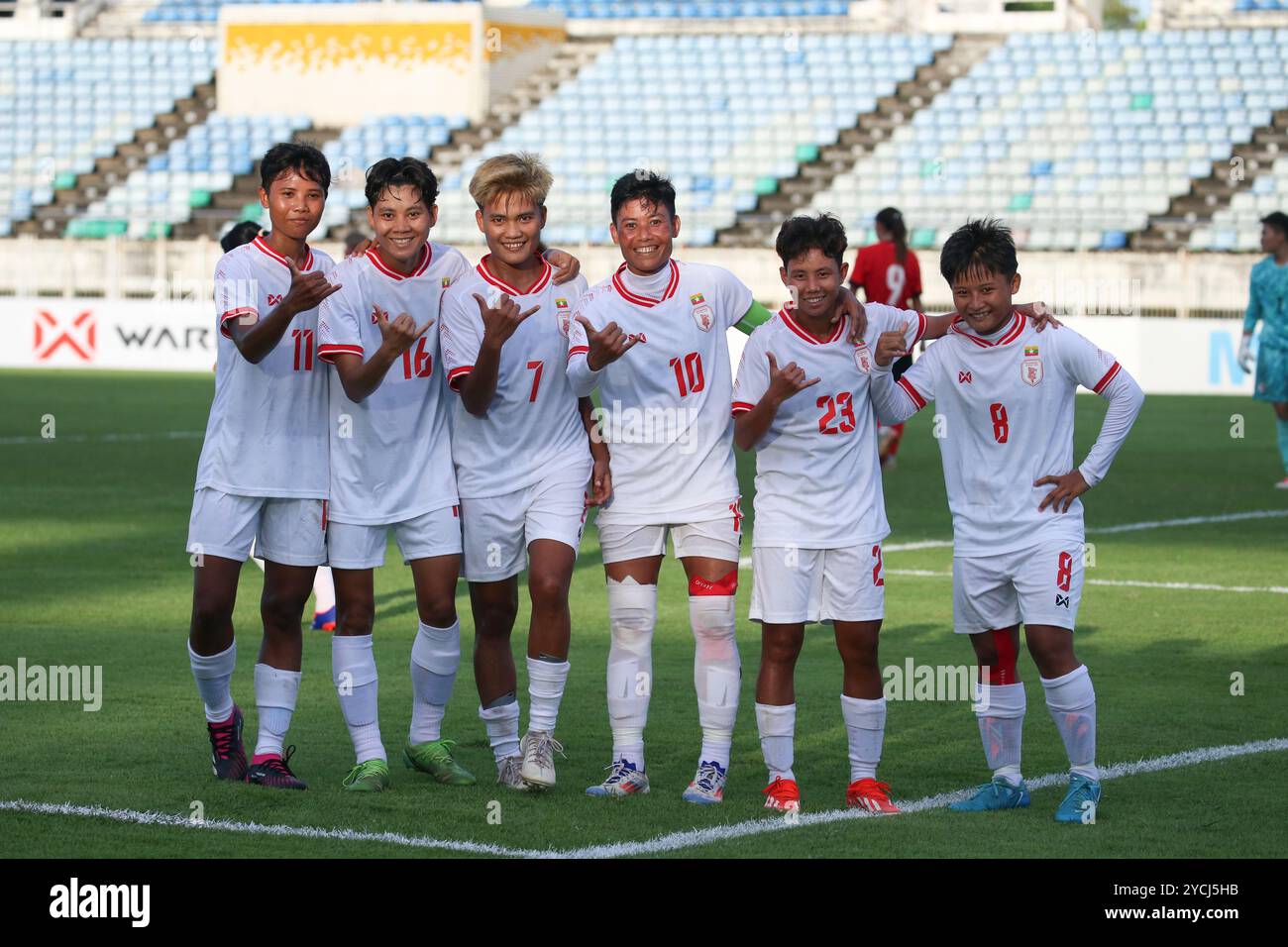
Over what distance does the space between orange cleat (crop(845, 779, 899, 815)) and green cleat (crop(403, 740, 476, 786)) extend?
1216 millimetres

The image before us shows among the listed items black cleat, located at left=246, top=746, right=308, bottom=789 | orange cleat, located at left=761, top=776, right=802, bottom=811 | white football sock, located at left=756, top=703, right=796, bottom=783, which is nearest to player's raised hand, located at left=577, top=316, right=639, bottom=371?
white football sock, located at left=756, top=703, right=796, bottom=783

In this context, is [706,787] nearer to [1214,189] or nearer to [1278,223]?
Answer: [1278,223]

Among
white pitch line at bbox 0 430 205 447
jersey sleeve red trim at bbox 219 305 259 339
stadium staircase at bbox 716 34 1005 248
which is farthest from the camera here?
stadium staircase at bbox 716 34 1005 248

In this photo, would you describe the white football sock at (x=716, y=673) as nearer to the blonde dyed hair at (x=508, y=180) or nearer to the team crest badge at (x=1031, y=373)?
the team crest badge at (x=1031, y=373)

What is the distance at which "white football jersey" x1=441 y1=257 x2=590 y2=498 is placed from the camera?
6.23 m

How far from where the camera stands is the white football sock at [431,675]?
21.0 feet

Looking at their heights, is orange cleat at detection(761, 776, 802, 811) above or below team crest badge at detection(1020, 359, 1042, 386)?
below

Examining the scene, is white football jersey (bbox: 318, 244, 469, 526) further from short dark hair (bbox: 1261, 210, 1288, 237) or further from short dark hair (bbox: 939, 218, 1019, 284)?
short dark hair (bbox: 1261, 210, 1288, 237)

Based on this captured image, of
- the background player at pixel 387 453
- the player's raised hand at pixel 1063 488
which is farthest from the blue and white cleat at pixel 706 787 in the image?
Answer: the player's raised hand at pixel 1063 488

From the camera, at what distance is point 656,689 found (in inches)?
314

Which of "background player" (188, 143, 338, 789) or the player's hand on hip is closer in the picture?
the player's hand on hip

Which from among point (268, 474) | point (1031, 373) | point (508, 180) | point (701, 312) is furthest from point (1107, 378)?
point (268, 474)

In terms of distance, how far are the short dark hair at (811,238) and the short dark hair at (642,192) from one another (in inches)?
15.5
